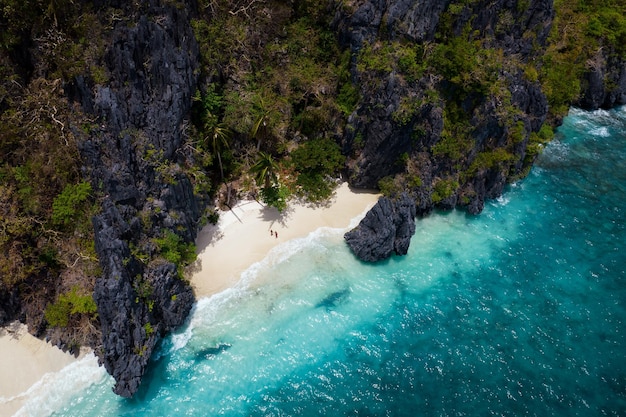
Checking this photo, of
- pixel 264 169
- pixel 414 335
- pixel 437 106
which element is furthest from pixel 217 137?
pixel 414 335

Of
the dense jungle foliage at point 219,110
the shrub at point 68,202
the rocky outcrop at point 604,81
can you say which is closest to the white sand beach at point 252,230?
the dense jungle foliage at point 219,110

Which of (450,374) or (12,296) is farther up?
(12,296)

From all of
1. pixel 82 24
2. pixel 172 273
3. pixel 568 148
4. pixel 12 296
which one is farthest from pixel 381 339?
pixel 568 148

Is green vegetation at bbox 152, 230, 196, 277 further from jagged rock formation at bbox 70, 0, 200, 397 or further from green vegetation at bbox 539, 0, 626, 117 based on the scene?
green vegetation at bbox 539, 0, 626, 117

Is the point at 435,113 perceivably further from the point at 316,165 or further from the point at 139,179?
the point at 139,179

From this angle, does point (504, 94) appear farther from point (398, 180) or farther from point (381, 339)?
point (381, 339)

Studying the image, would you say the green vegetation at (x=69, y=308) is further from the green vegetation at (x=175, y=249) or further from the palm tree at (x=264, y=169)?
the palm tree at (x=264, y=169)

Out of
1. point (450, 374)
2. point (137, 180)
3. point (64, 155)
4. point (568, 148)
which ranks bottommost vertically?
point (450, 374)
